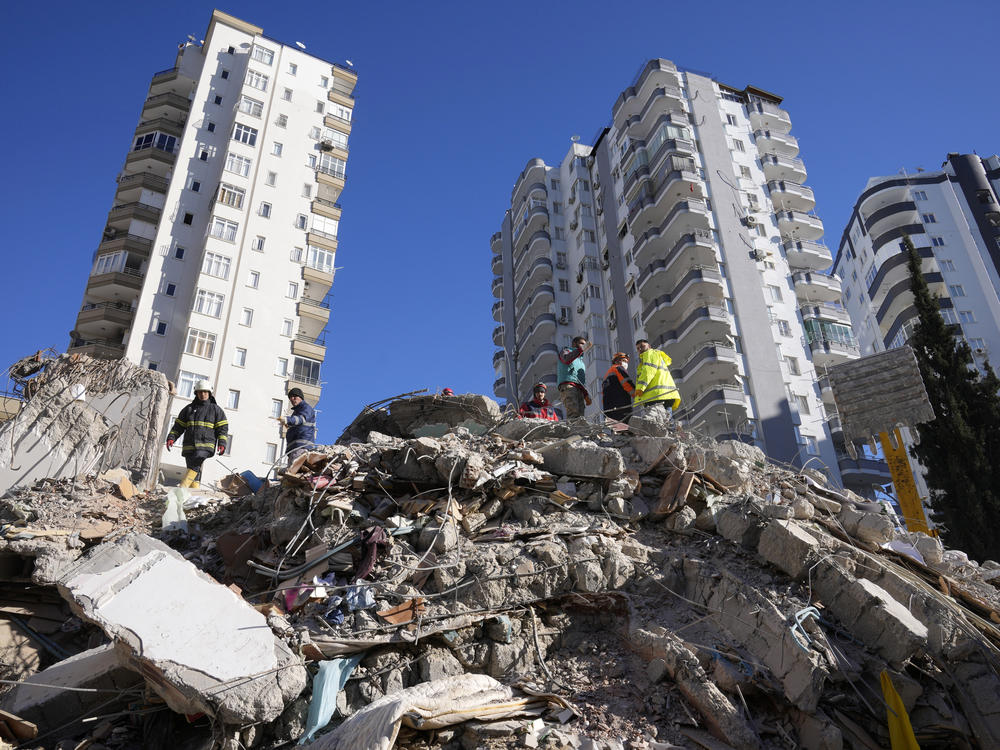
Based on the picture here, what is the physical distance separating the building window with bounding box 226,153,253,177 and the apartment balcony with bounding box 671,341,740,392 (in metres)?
25.7

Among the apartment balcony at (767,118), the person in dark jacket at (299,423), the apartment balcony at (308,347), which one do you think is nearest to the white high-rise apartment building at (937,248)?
the apartment balcony at (767,118)

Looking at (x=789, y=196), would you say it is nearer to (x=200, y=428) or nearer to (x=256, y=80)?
(x=256, y=80)

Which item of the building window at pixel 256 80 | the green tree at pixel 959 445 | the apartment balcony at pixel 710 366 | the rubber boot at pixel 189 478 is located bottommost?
the rubber boot at pixel 189 478

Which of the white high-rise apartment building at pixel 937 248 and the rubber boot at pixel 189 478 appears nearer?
the rubber boot at pixel 189 478

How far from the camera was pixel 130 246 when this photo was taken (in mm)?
36656

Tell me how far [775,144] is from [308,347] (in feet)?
107

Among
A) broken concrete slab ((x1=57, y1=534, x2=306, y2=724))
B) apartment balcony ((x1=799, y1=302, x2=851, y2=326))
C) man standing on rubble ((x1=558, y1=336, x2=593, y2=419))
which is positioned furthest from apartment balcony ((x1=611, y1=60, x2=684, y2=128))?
broken concrete slab ((x1=57, y1=534, x2=306, y2=724))

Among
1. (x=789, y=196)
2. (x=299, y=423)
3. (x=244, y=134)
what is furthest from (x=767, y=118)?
(x=299, y=423)

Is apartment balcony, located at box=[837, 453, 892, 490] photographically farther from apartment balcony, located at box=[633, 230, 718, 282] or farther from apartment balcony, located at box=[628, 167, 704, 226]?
apartment balcony, located at box=[628, 167, 704, 226]

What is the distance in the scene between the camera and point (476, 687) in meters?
4.90

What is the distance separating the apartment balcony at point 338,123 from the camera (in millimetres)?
42000

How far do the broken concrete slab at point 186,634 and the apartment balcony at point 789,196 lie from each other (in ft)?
148

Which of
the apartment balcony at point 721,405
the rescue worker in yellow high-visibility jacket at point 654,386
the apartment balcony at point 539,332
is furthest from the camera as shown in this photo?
the apartment balcony at point 539,332

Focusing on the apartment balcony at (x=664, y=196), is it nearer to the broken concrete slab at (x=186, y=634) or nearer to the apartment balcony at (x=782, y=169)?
the apartment balcony at (x=782, y=169)
